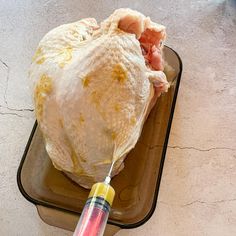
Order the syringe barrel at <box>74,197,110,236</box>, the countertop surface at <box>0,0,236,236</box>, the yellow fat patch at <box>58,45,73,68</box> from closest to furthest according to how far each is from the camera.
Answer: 1. the syringe barrel at <box>74,197,110,236</box>
2. the yellow fat patch at <box>58,45,73,68</box>
3. the countertop surface at <box>0,0,236,236</box>

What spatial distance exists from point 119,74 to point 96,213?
179 millimetres

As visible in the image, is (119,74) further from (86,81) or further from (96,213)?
(96,213)

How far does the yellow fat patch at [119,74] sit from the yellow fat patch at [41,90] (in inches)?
3.4

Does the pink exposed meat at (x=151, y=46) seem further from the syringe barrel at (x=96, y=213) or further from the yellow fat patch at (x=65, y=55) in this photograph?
the syringe barrel at (x=96, y=213)

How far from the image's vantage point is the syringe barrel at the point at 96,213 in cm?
44

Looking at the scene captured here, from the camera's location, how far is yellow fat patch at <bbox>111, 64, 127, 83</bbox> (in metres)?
0.53

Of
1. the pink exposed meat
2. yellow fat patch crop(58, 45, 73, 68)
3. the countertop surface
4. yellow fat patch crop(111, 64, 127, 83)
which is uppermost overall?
yellow fat patch crop(58, 45, 73, 68)

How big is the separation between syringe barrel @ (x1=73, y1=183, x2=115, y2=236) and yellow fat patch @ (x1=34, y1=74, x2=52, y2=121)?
145 millimetres

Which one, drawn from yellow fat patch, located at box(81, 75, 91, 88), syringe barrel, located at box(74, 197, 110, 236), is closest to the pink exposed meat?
yellow fat patch, located at box(81, 75, 91, 88)

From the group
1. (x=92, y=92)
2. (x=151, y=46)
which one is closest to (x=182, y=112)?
(x=151, y=46)

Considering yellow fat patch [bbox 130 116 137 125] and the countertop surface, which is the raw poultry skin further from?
the countertop surface

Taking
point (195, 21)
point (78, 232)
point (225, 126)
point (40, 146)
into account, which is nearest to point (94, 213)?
point (78, 232)

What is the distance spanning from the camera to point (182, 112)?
76cm

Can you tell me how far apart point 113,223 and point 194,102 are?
11.2 inches
